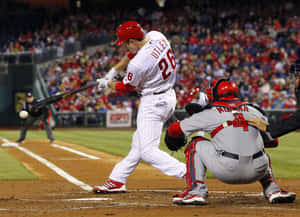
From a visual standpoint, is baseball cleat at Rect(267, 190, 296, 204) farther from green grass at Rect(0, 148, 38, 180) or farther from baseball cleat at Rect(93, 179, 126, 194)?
green grass at Rect(0, 148, 38, 180)

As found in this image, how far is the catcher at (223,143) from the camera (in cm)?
524

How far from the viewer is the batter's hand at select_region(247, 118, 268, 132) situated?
5227 mm

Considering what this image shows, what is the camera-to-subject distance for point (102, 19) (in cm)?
3853

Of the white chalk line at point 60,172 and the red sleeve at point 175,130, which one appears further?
the white chalk line at point 60,172

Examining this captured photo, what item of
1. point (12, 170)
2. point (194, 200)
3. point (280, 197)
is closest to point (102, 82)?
point (194, 200)

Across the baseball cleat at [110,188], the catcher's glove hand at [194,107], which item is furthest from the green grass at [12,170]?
the catcher's glove hand at [194,107]

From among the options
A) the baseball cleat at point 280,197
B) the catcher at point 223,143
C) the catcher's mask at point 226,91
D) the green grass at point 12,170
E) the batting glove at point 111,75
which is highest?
the batting glove at point 111,75

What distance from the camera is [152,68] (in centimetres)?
626

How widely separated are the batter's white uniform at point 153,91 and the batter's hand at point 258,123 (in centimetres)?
125

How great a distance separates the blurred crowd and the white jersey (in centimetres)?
1870

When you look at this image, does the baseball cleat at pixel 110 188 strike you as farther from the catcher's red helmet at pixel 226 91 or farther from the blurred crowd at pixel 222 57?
the blurred crowd at pixel 222 57

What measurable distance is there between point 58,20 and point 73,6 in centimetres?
179

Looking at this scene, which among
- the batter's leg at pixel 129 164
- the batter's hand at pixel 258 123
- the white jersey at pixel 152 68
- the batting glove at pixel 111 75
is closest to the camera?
the batter's hand at pixel 258 123

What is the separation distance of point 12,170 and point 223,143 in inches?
255
